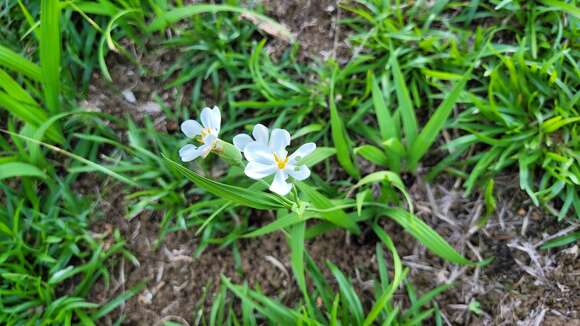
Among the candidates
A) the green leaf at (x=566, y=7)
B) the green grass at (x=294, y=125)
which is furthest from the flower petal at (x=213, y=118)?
the green leaf at (x=566, y=7)

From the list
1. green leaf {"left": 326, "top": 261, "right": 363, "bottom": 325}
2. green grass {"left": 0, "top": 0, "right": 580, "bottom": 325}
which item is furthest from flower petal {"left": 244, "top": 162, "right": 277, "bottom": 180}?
green leaf {"left": 326, "top": 261, "right": 363, "bottom": 325}

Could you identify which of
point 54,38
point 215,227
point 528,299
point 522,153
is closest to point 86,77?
point 54,38

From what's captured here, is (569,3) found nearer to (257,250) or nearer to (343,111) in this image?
(343,111)

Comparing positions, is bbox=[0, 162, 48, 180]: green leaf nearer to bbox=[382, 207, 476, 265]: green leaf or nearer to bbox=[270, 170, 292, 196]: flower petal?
bbox=[270, 170, 292, 196]: flower petal

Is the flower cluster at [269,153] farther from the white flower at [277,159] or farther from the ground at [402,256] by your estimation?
the ground at [402,256]

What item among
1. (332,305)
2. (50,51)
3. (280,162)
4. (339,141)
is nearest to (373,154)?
(339,141)

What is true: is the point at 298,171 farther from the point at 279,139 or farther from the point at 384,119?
the point at 384,119
